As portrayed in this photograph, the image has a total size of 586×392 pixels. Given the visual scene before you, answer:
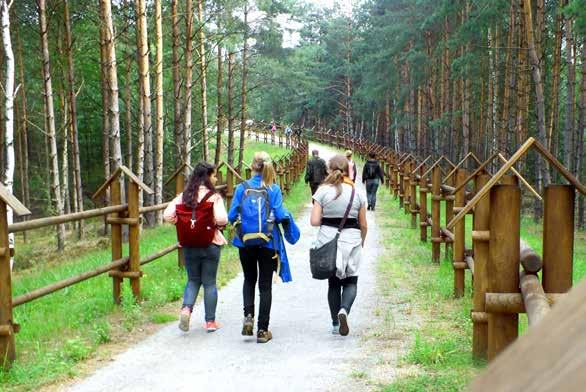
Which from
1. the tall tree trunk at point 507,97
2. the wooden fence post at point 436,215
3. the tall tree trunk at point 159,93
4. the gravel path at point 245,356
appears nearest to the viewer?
the gravel path at point 245,356

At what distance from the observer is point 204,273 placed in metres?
7.07

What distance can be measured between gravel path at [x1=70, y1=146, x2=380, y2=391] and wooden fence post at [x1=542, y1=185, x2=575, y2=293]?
2.23 meters

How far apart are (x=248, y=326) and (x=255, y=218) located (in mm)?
1026

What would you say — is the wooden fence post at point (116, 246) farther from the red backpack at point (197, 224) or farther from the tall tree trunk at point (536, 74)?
the tall tree trunk at point (536, 74)

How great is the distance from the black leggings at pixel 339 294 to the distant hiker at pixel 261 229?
50 cm

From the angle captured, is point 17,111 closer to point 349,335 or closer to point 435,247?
point 435,247

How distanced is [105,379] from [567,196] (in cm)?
374

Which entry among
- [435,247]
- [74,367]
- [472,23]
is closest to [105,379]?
[74,367]

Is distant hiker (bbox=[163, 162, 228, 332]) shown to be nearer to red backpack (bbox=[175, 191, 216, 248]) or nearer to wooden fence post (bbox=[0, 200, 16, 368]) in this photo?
red backpack (bbox=[175, 191, 216, 248])

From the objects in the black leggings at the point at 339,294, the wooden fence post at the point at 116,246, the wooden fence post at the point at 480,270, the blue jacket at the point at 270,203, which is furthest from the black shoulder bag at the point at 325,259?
the wooden fence post at the point at 116,246

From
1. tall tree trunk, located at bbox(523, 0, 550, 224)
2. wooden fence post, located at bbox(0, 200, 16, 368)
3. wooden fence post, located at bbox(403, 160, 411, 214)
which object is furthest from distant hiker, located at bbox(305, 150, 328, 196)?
wooden fence post, located at bbox(0, 200, 16, 368)

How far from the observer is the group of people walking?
6.71m

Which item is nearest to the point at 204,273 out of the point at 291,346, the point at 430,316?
the point at 291,346

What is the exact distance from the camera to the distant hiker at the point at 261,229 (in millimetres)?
6672
